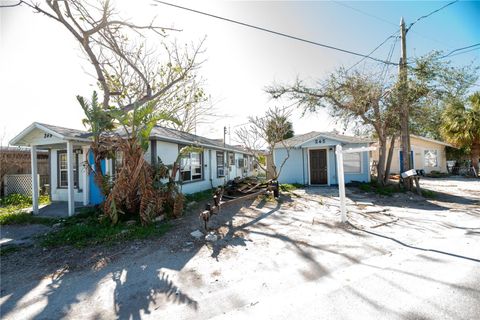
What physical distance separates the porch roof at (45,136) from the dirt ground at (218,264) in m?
3.82

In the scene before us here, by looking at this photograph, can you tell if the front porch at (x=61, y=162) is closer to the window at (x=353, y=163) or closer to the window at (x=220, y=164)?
the window at (x=220, y=164)

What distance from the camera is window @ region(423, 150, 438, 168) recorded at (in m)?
22.1

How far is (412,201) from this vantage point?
9664 mm

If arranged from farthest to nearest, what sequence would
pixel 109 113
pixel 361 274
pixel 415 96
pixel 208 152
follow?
1. pixel 208 152
2. pixel 415 96
3. pixel 109 113
4. pixel 361 274

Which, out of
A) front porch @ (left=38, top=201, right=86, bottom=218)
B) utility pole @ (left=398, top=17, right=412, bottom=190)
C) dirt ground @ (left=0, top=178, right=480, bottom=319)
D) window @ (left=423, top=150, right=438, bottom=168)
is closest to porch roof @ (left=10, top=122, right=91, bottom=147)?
front porch @ (left=38, top=201, right=86, bottom=218)

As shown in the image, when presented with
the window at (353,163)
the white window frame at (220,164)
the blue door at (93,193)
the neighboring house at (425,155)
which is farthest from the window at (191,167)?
the neighboring house at (425,155)

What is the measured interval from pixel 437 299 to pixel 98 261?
5.33 metres

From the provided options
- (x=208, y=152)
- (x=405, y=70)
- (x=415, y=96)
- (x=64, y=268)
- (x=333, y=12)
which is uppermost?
(x=333, y=12)

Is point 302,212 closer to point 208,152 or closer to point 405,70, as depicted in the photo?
point 208,152

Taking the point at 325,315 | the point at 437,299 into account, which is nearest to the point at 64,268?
the point at 325,315

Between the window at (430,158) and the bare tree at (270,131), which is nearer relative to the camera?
the bare tree at (270,131)

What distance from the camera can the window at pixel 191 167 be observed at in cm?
1125

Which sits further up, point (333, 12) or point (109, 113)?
point (333, 12)

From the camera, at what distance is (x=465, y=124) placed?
57.7 feet
